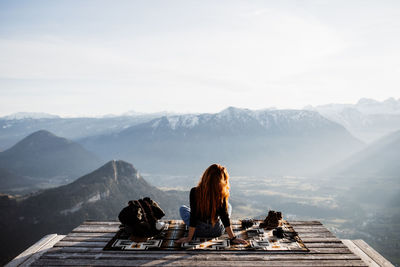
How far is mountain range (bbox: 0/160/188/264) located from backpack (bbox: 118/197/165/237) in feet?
251

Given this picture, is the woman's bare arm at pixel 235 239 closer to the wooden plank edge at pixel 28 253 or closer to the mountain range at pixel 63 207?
the wooden plank edge at pixel 28 253

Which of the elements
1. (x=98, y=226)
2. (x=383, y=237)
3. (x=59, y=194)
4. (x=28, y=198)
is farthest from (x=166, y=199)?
(x=98, y=226)

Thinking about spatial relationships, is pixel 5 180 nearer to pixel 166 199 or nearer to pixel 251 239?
pixel 166 199

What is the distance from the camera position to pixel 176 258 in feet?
25.5

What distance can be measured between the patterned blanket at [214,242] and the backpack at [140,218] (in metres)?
0.23

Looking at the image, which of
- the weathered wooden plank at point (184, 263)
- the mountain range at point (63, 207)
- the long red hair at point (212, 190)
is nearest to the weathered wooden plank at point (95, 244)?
the weathered wooden plank at point (184, 263)

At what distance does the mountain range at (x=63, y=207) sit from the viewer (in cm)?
8175

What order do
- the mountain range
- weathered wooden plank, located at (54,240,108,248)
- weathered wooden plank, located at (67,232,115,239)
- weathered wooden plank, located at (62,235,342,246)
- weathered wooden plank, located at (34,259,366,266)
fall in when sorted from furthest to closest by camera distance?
the mountain range
weathered wooden plank, located at (67,232,115,239)
weathered wooden plank, located at (62,235,342,246)
weathered wooden plank, located at (54,240,108,248)
weathered wooden plank, located at (34,259,366,266)

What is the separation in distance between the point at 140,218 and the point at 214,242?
2.54 meters

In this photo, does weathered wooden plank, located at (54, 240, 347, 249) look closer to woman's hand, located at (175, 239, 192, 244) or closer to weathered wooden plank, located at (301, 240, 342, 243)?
weathered wooden plank, located at (301, 240, 342, 243)

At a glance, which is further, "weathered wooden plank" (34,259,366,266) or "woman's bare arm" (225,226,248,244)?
"woman's bare arm" (225,226,248,244)

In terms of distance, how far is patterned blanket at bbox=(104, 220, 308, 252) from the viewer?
833 centimetres

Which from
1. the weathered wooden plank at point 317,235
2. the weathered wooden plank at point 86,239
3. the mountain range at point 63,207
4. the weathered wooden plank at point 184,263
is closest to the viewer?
the weathered wooden plank at point 184,263

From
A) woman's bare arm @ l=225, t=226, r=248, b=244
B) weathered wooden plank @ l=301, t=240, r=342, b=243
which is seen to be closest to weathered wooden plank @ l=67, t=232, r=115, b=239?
woman's bare arm @ l=225, t=226, r=248, b=244
